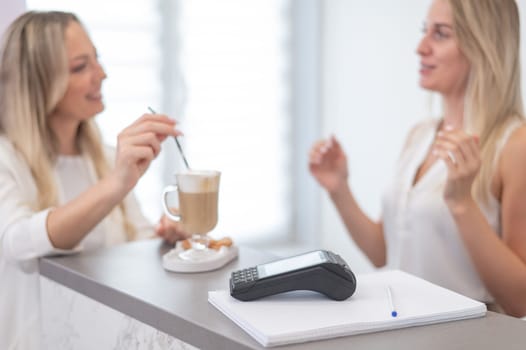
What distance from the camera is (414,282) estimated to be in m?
1.22

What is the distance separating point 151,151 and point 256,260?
307mm

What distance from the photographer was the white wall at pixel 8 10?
5.89ft

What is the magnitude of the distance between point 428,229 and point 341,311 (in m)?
0.87

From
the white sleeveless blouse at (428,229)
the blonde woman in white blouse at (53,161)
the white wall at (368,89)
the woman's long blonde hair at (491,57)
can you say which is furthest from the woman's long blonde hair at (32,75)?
the white wall at (368,89)

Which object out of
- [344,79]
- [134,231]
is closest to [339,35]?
[344,79]

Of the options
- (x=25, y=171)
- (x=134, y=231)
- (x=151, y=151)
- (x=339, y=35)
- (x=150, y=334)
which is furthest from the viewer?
(x=339, y=35)

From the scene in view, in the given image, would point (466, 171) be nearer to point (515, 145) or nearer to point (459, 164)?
point (459, 164)

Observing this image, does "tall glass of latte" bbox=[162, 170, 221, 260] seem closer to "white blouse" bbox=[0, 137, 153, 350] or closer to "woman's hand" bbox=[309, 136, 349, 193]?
"white blouse" bbox=[0, 137, 153, 350]

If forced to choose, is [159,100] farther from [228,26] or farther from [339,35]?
[339,35]

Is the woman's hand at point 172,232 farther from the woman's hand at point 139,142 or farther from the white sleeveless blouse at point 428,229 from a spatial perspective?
the white sleeveless blouse at point 428,229

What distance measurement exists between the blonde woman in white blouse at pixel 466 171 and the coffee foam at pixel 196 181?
576 mm

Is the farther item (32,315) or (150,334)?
(32,315)

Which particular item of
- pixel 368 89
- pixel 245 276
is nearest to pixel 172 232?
pixel 245 276

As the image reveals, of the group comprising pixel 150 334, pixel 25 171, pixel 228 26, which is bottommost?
pixel 150 334
